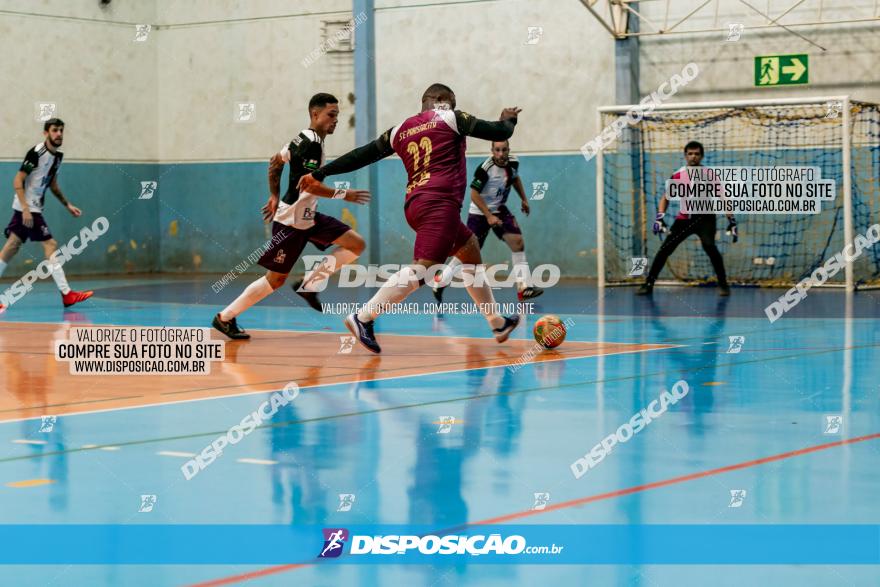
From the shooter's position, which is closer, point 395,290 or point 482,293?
point 395,290

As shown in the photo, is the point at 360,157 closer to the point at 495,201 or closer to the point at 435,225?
the point at 435,225

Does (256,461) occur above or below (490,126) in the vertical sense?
below

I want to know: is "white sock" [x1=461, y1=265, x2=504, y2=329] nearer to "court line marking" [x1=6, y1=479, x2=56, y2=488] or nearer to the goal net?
"court line marking" [x1=6, y1=479, x2=56, y2=488]

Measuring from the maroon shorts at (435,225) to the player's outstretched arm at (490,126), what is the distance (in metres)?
0.64

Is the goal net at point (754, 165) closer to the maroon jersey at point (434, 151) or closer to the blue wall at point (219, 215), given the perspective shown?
the blue wall at point (219, 215)

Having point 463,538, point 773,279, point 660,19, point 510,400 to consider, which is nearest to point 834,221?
point 773,279

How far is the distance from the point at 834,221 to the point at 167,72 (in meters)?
14.0

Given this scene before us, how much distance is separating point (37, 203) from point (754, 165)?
11.3m

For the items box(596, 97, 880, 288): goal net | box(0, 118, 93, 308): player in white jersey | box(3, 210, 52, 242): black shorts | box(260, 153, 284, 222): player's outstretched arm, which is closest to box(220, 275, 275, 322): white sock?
box(260, 153, 284, 222): player's outstretched arm

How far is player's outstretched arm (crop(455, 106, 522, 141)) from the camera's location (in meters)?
10.6

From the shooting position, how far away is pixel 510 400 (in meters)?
8.69

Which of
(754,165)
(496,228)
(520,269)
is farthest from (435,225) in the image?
(754,165)

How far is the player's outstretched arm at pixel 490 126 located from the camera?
1064cm

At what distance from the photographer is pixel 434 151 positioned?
1123 centimetres
